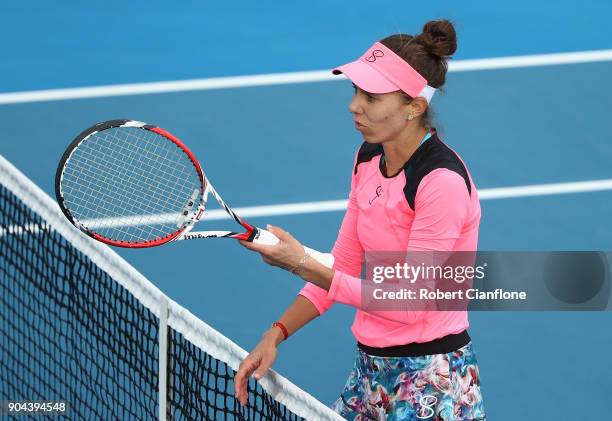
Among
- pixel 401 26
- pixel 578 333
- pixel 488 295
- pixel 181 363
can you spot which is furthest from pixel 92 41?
pixel 181 363

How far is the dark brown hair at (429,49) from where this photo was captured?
3.69m

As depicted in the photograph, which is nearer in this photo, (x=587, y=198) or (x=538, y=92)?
(x=587, y=198)

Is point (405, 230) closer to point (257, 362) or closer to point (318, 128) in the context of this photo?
point (257, 362)

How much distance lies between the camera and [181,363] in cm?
395

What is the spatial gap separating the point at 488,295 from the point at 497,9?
3620mm

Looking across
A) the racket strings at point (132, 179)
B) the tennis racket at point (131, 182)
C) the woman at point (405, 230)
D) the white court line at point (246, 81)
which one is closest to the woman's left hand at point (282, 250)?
the woman at point (405, 230)

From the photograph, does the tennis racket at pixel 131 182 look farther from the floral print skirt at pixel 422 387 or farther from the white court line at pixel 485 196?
the floral print skirt at pixel 422 387

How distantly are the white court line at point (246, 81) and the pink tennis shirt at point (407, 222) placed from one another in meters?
4.78

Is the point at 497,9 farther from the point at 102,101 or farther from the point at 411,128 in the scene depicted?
the point at 411,128

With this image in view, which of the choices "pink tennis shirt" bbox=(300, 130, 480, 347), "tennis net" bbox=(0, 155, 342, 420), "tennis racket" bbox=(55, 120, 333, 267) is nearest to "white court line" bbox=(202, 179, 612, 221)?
"tennis racket" bbox=(55, 120, 333, 267)

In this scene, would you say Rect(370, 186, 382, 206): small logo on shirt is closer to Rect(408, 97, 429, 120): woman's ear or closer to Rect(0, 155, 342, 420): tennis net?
Rect(408, 97, 429, 120): woman's ear

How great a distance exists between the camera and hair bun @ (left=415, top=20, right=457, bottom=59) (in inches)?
145

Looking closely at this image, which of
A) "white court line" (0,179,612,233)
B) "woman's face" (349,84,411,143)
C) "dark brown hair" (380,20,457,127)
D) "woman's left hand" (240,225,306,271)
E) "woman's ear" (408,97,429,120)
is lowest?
"woman's left hand" (240,225,306,271)

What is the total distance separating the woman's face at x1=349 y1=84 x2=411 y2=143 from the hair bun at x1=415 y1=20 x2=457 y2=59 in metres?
0.18
